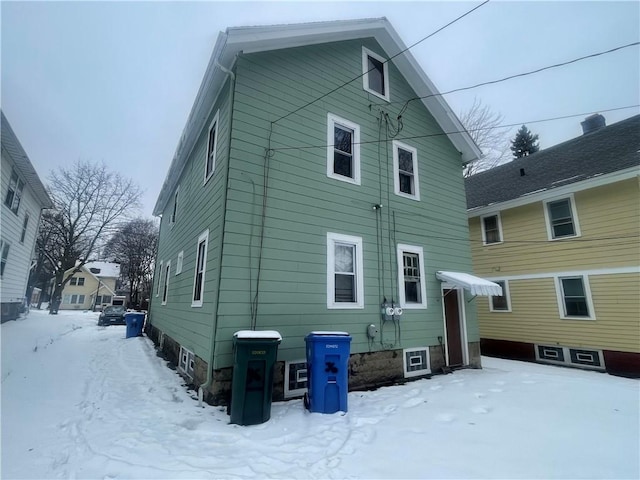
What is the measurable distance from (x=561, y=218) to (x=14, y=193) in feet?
67.2

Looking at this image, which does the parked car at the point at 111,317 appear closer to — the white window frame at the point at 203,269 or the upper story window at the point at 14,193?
the upper story window at the point at 14,193

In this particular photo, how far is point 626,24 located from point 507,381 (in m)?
6.96

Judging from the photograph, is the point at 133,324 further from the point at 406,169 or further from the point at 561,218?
the point at 561,218

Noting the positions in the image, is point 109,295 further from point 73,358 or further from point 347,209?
point 347,209

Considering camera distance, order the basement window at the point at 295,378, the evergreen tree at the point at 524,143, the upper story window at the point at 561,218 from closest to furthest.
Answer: the basement window at the point at 295,378 < the upper story window at the point at 561,218 < the evergreen tree at the point at 524,143

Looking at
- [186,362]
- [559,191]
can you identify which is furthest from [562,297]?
[186,362]

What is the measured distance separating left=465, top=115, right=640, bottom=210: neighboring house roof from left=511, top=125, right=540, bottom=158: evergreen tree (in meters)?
16.3

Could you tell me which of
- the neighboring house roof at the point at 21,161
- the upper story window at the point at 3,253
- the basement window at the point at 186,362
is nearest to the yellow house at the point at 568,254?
the basement window at the point at 186,362

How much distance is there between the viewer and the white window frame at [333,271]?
20.1 ft

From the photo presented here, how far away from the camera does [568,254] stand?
10227 millimetres

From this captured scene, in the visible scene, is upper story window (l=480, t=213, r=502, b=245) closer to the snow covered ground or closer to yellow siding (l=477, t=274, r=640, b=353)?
yellow siding (l=477, t=274, r=640, b=353)

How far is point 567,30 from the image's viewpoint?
6559 mm

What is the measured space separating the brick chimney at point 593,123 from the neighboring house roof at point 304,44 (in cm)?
849

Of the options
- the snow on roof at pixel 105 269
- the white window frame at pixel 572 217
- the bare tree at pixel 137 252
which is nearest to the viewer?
the white window frame at pixel 572 217
